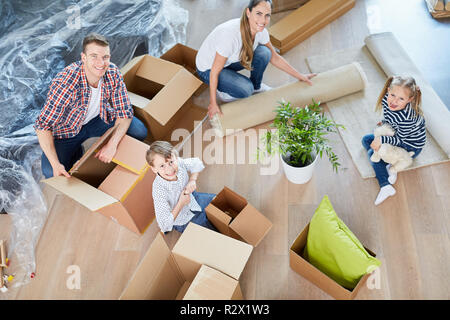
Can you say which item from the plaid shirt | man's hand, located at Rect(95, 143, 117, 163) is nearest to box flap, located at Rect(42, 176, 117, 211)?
man's hand, located at Rect(95, 143, 117, 163)

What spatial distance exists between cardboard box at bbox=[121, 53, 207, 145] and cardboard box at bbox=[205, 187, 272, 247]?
581 mm

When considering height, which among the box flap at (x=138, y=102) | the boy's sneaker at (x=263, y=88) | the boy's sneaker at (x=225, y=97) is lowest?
the boy's sneaker at (x=263, y=88)

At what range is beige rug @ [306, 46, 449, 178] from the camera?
6.59 feet

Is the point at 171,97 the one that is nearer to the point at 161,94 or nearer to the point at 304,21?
the point at 161,94

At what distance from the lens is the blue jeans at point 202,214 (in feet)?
5.98

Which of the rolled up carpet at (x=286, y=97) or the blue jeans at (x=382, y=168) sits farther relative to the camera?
the rolled up carpet at (x=286, y=97)

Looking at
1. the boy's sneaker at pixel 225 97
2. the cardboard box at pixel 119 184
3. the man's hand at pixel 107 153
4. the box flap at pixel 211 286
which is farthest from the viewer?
the boy's sneaker at pixel 225 97

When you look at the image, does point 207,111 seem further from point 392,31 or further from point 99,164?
point 392,31

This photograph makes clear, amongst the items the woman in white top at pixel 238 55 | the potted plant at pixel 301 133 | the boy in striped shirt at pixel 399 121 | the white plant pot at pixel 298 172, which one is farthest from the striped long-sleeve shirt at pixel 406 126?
the woman in white top at pixel 238 55

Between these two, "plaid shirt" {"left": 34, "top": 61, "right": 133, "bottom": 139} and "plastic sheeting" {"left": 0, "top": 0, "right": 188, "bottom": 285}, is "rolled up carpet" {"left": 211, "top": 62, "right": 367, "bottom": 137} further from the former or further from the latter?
"plastic sheeting" {"left": 0, "top": 0, "right": 188, "bottom": 285}

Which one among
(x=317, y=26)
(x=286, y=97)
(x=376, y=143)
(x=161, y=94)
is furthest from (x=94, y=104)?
(x=317, y=26)

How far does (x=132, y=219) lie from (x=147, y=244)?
0.19 metres

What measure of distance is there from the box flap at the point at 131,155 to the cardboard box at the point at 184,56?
0.80 meters

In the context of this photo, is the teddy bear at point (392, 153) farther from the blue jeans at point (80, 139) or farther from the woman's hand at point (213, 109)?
the blue jeans at point (80, 139)
